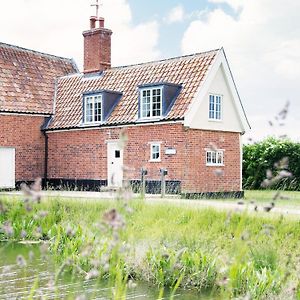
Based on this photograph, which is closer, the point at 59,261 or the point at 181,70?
the point at 59,261

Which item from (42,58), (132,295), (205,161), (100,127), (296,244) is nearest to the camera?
(132,295)

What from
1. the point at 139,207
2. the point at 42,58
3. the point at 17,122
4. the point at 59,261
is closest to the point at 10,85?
the point at 17,122

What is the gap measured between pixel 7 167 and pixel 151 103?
7.39 metres

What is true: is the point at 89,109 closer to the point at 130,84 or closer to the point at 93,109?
the point at 93,109

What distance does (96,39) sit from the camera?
96.7ft

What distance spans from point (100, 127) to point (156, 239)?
15.0 meters

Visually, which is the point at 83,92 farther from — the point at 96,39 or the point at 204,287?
the point at 204,287

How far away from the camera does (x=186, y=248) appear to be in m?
6.88

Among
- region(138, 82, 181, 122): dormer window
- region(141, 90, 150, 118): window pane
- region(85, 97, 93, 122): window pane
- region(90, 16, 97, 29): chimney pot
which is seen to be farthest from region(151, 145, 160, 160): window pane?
region(90, 16, 97, 29): chimney pot

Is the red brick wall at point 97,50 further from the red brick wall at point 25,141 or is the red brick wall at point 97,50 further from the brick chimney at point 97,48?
the red brick wall at point 25,141

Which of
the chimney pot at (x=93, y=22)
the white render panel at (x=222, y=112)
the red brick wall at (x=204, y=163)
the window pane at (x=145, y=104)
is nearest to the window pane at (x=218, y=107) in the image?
the white render panel at (x=222, y=112)

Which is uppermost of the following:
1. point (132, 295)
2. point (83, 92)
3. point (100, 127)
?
point (83, 92)

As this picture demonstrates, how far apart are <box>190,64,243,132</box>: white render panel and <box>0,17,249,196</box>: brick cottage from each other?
41mm

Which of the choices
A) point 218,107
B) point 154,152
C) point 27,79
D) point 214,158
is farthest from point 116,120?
point 27,79
